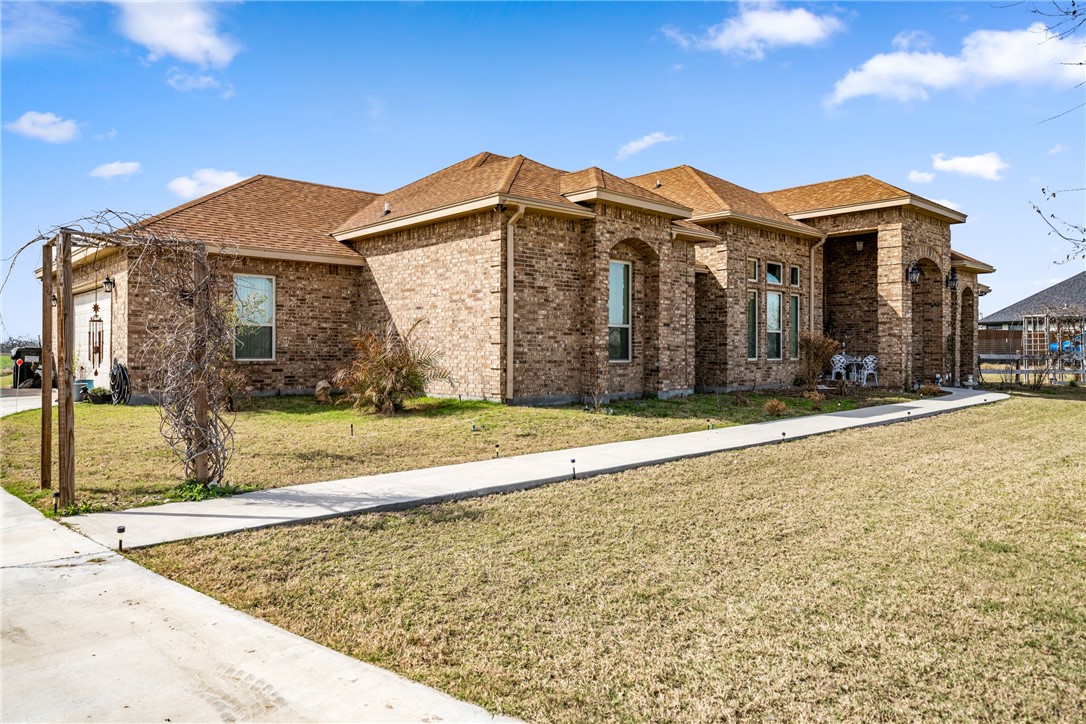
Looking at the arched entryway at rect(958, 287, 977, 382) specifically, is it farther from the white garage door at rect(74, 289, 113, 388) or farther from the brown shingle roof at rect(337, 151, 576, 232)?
the white garage door at rect(74, 289, 113, 388)

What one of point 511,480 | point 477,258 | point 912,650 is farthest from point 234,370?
point 912,650

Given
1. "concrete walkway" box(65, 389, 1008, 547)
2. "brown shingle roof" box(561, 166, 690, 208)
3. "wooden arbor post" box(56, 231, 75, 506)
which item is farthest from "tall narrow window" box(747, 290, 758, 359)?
"wooden arbor post" box(56, 231, 75, 506)

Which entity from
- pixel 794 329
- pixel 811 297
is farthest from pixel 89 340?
pixel 811 297

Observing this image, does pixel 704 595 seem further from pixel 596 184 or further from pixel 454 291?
pixel 454 291

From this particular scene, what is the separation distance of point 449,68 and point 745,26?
5482mm

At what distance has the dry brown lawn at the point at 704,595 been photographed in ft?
10.8

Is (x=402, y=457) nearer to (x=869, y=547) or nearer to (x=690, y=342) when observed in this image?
(x=869, y=547)

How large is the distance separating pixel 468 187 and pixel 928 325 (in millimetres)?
16381

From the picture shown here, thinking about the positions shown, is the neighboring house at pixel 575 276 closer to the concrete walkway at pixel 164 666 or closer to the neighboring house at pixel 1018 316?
the concrete walkway at pixel 164 666

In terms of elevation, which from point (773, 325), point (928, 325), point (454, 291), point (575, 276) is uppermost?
point (575, 276)

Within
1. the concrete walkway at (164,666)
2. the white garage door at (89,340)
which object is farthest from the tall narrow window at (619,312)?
the concrete walkway at (164,666)

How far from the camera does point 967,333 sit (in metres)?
26.8

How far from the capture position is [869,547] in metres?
5.59

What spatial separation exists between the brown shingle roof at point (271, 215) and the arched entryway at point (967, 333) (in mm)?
22445
